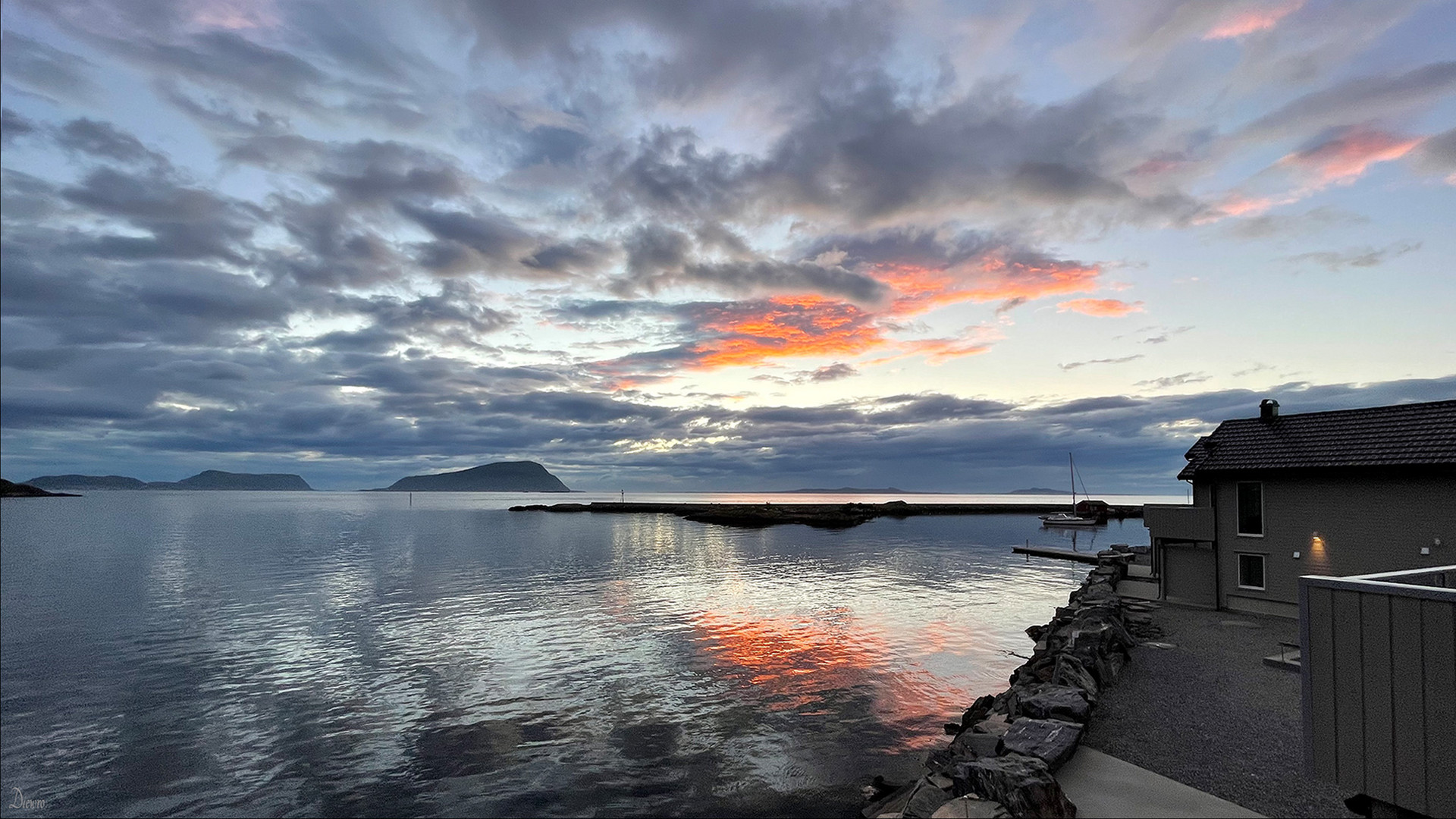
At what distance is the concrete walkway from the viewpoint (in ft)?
34.0

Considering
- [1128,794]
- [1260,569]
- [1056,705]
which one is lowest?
[1128,794]

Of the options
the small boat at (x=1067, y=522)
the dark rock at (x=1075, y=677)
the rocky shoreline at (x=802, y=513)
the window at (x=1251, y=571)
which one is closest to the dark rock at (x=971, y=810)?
the dark rock at (x=1075, y=677)

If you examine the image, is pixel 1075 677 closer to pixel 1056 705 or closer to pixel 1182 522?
pixel 1056 705

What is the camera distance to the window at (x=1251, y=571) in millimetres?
27350

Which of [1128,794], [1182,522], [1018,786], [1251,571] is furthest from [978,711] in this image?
[1251,571]

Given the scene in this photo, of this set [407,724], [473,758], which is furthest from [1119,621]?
[407,724]

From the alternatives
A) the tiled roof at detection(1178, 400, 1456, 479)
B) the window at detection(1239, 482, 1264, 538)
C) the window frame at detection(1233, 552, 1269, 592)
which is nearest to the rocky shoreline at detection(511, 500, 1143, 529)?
the window frame at detection(1233, 552, 1269, 592)

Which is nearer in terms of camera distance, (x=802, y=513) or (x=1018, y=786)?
(x=1018, y=786)

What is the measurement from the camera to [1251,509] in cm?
2780

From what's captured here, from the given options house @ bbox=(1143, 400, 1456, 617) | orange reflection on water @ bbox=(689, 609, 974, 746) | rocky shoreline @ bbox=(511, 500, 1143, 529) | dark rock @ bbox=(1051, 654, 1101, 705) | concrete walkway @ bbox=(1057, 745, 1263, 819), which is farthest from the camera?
rocky shoreline @ bbox=(511, 500, 1143, 529)

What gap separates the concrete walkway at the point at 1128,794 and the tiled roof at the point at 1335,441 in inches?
761

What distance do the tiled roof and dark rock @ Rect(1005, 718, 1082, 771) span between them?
1918 cm

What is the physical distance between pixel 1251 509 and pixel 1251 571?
257 cm

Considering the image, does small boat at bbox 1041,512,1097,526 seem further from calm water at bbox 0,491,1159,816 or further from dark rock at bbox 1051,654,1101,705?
dark rock at bbox 1051,654,1101,705
